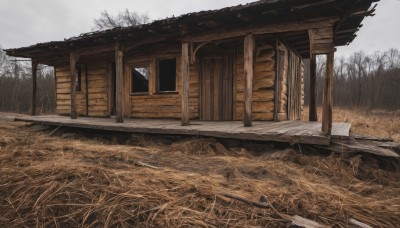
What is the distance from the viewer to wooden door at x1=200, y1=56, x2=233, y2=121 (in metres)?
8.43

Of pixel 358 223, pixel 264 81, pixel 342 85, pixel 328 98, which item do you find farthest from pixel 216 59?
pixel 342 85

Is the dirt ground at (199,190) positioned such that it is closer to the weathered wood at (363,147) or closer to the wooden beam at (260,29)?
the weathered wood at (363,147)

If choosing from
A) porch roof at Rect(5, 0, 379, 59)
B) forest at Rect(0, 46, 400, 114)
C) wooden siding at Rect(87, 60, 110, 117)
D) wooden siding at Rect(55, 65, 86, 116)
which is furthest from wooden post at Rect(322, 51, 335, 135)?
forest at Rect(0, 46, 400, 114)

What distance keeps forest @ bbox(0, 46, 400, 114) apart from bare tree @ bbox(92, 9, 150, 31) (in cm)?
880

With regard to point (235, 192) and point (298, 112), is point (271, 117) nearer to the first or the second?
point (298, 112)

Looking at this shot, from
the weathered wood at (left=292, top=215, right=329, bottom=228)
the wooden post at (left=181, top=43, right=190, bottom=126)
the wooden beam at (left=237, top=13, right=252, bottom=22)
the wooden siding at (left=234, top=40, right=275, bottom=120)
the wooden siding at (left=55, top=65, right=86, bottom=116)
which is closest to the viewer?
the weathered wood at (left=292, top=215, right=329, bottom=228)

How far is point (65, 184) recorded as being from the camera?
106 inches

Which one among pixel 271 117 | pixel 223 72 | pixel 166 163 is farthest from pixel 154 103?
pixel 166 163

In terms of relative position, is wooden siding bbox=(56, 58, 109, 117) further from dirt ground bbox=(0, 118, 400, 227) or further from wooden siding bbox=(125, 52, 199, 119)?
dirt ground bbox=(0, 118, 400, 227)

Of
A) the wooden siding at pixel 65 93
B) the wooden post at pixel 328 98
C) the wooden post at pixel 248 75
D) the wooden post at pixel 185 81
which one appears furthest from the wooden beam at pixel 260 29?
the wooden siding at pixel 65 93

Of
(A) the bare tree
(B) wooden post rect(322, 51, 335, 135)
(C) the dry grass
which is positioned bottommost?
(C) the dry grass

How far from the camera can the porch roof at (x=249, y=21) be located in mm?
5129

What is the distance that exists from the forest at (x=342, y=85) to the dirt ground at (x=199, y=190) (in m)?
21.9

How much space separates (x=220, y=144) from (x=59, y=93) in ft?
35.2
